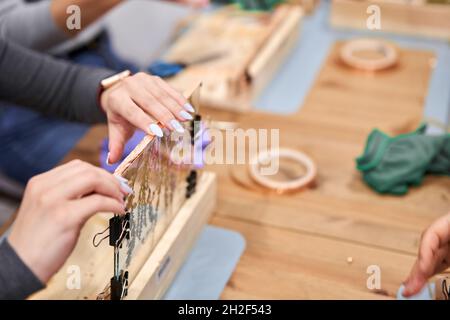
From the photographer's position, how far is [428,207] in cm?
95

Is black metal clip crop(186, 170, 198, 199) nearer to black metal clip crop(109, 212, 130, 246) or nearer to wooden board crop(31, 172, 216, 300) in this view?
wooden board crop(31, 172, 216, 300)

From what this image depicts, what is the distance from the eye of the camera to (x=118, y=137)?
83 centimetres

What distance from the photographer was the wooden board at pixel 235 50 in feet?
3.98

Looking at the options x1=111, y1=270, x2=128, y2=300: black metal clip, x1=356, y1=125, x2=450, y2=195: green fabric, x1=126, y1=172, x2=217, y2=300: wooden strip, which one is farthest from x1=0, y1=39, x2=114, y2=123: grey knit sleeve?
x1=356, y1=125, x2=450, y2=195: green fabric

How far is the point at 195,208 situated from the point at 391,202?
34 centimetres

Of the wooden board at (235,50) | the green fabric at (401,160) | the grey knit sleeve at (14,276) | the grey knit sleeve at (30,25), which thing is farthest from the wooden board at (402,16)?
the grey knit sleeve at (14,276)

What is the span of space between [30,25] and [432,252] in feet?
2.92

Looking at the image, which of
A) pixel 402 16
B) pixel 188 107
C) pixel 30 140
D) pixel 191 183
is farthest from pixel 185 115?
pixel 402 16

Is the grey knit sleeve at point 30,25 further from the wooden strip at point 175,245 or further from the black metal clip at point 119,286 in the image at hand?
the black metal clip at point 119,286

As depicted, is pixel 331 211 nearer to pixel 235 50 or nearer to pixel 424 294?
pixel 424 294

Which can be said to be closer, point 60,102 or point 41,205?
point 41,205

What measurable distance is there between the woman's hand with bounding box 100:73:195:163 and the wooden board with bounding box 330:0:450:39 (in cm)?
85
